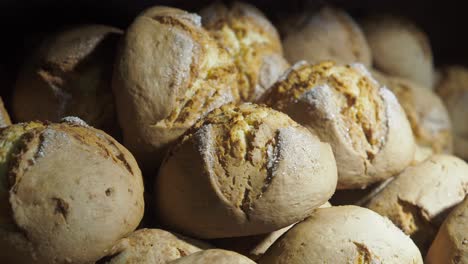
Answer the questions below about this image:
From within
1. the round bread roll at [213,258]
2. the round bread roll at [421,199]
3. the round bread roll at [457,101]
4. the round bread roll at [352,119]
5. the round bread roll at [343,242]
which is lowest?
the round bread roll at [457,101]

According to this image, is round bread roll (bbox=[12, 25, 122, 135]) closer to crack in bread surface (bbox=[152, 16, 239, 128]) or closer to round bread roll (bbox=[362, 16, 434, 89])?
crack in bread surface (bbox=[152, 16, 239, 128])

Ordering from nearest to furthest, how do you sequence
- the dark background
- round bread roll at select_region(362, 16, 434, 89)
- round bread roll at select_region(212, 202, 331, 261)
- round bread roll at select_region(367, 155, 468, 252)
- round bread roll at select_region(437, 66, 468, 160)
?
round bread roll at select_region(212, 202, 331, 261)
round bread roll at select_region(367, 155, 468, 252)
the dark background
round bread roll at select_region(362, 16, 434, 89)
round bread roll at select_region(437, 66, 468, 160)

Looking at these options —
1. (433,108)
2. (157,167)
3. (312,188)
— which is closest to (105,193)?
(157,167)

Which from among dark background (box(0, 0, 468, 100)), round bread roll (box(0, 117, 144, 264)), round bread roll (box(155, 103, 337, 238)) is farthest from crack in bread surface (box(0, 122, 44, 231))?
dark background (box(0, 0, 468, 100))

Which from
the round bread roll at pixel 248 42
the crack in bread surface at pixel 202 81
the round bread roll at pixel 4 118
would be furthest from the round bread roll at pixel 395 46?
the round bread roll at pixel 4 118

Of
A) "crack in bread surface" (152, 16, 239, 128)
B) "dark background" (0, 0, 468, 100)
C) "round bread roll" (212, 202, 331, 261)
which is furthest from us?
"dark background" (0, 0, 468, 100)

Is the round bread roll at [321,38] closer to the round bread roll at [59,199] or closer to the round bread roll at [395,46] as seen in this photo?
the round bread roll at [395,46]

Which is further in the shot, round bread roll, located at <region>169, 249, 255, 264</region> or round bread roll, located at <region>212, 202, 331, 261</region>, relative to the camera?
round bread roll, located at <region>212, 202, 331, 261</region>
